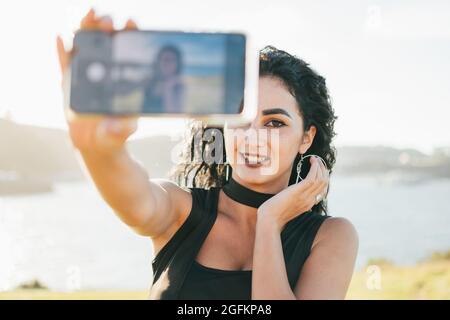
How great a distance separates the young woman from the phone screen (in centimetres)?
38

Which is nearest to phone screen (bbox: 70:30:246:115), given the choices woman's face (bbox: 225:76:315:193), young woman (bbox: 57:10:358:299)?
young woman (bbox: 57:10:358:299)

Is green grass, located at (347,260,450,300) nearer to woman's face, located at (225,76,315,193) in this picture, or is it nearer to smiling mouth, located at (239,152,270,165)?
woman's face, located at (225,76,315,193)

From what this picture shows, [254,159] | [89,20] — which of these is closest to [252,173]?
[254,159]

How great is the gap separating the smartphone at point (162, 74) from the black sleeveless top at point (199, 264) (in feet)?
2.93

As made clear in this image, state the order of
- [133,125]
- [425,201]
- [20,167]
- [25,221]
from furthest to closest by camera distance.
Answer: [425,201], [20,167], [25,221], [133,125]

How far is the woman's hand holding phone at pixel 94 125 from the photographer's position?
1.31 metres

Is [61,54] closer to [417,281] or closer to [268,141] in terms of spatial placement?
[268,141]

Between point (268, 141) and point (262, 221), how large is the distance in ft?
1.27

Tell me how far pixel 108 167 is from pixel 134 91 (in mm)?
259

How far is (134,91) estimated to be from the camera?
1.37 m

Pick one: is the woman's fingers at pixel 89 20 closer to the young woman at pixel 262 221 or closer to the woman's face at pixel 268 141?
the young woman at pixel 262 221

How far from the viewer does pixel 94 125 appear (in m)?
1.32

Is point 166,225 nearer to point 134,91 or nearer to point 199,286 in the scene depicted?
point 199,286
